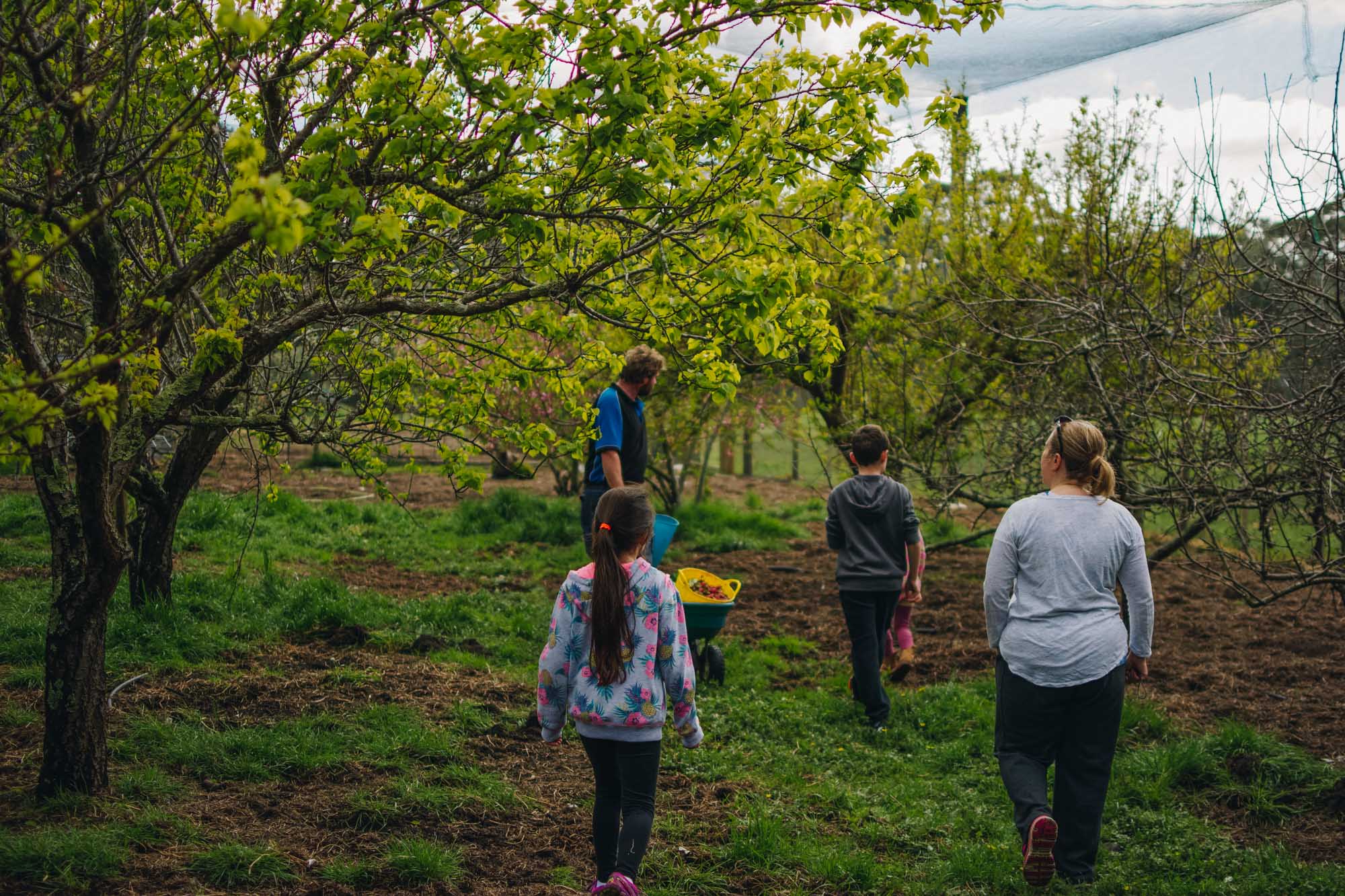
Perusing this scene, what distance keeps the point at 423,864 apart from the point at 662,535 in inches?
106

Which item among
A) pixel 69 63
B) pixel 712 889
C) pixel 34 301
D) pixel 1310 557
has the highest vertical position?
pixel 69 63

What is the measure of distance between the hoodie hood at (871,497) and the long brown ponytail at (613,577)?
2636mm

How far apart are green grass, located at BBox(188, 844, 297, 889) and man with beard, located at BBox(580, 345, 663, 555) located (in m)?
2.47

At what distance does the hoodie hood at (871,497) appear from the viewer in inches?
226

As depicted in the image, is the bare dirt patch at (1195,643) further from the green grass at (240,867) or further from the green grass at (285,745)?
the green grass at (240,867)

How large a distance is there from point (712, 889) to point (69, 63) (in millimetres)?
4387

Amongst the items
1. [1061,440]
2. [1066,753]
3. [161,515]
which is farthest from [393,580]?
[1061,440]

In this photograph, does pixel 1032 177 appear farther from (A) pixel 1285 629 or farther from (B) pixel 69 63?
(B) pixel 69 63

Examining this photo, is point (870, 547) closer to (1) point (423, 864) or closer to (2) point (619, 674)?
(2) point (619, 674)

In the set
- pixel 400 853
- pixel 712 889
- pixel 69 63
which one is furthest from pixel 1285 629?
pixel 69 63

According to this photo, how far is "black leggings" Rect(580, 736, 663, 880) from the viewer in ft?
10.9

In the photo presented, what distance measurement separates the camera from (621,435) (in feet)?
19.2

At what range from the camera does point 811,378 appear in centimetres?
Answer: 455

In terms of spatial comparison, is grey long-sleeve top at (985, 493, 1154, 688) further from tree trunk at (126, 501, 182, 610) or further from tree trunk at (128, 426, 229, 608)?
tree trunk at (126, 501, 182, 610)
